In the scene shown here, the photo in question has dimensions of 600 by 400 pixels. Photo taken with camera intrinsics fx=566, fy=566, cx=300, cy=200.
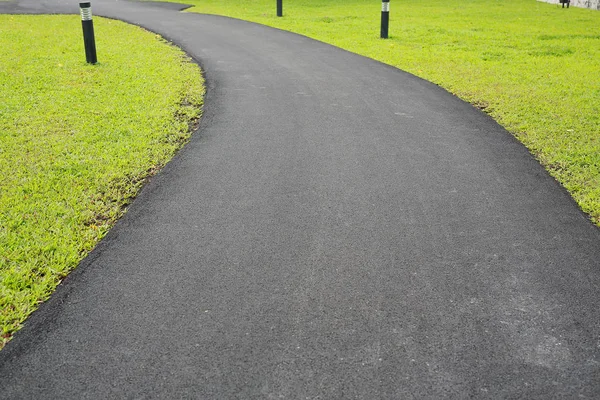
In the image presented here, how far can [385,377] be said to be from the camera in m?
3.11

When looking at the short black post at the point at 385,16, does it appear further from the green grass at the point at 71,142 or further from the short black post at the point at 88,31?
the short black post at the point at 88,31

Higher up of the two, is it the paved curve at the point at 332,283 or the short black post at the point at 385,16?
the short black post at the point at 385,16

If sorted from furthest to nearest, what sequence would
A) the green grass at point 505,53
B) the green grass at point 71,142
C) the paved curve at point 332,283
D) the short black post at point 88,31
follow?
1. the short black post at point 88,31
2. the green grass at point 505,53
3. the green grass at point 71,142
4. the paved curve at point 332,283

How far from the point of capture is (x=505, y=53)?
13.7m

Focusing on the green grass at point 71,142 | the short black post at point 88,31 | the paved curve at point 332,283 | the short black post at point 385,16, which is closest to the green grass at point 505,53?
the short black post at point 385,16

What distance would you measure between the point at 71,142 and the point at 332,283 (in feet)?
14.5

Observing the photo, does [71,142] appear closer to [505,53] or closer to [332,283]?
[332,283]

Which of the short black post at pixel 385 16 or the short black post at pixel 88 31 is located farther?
the short black post at pixel 385 16

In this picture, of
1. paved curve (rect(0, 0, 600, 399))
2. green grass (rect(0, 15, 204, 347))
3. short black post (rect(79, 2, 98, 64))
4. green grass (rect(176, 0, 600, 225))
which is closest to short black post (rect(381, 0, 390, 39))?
green grass (rect(176, 0, 600, 225))

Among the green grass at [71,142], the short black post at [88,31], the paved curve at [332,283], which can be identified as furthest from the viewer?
the short black post at [88,31]

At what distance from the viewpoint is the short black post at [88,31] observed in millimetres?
10984

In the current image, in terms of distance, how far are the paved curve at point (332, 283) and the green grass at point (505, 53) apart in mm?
697

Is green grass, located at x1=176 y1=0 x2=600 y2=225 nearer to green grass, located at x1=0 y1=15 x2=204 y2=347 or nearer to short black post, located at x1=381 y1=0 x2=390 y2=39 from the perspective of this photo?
short black post, located at x1=381 y1=0 x2=390 y2=39

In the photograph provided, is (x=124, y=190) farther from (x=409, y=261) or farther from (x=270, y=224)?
(x=409, y=261)
